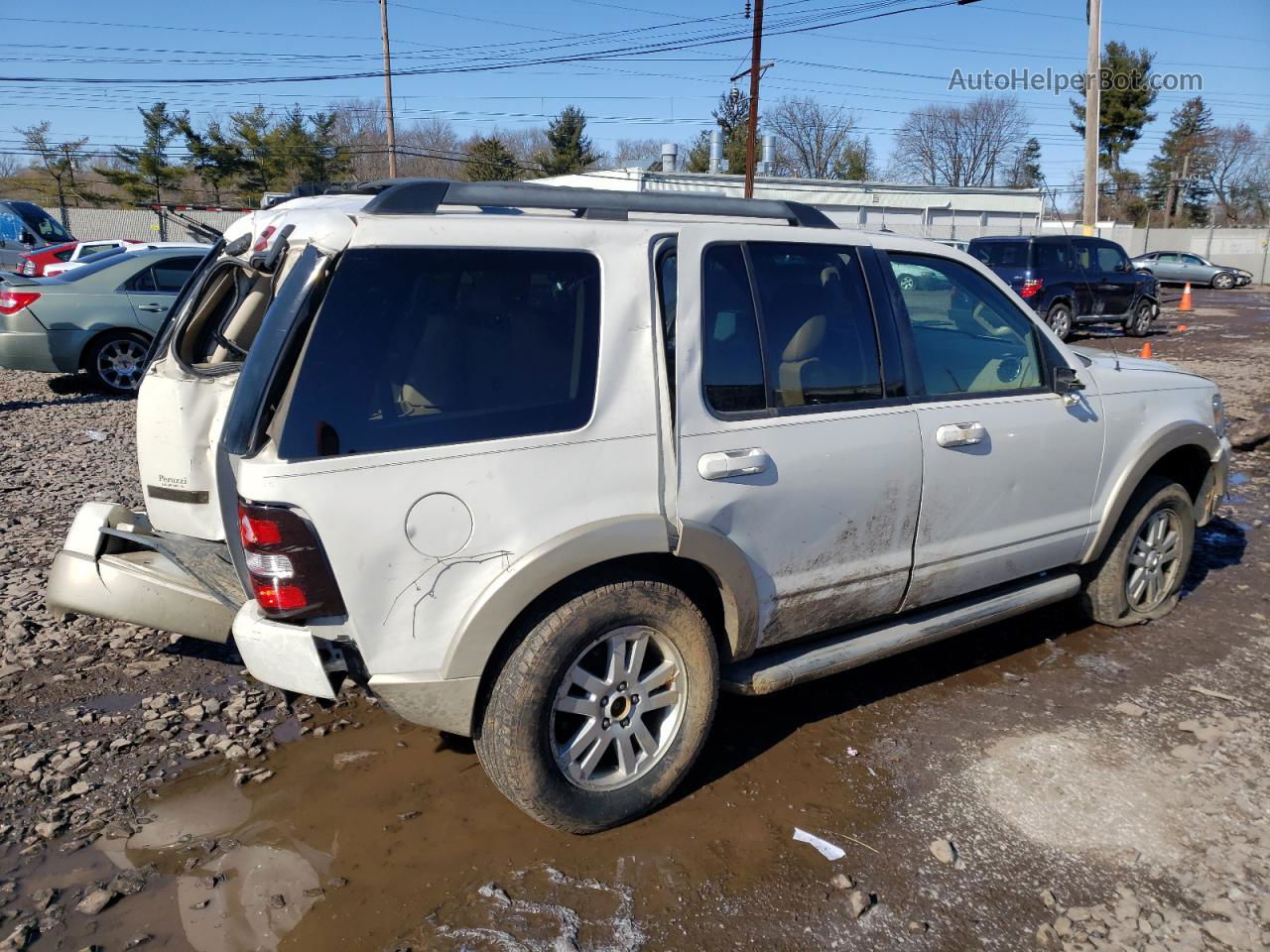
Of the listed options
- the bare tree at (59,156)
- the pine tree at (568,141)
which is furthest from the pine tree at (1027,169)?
the bare tree at (59,156)

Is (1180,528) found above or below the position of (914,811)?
above

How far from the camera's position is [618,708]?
3.10m

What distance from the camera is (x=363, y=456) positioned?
8.52ft

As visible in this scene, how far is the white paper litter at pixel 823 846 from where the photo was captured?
306 centimetres

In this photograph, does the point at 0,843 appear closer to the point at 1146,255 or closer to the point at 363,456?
the point at 363,456

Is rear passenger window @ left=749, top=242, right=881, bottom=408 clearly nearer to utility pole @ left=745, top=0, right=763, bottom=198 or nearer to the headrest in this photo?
the headrest

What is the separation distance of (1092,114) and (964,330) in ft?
76.9

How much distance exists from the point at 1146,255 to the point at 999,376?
129 feet

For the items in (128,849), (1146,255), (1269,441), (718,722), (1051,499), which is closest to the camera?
(128,849)

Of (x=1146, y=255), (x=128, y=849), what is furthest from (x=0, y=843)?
(x=1146, y=255)

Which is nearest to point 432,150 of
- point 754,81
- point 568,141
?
point 568,141

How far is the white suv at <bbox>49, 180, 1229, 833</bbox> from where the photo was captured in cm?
265

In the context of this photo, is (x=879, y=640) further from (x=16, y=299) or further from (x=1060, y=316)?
(x=1060, y=316)

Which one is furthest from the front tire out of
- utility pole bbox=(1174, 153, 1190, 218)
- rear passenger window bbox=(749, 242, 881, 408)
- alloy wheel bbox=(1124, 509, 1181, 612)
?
utility pole bbox=(1174, 153, 1190, 218)
